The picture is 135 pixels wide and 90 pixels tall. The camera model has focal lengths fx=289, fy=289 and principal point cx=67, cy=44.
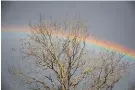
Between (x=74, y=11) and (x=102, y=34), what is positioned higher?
(x=74, y=11)

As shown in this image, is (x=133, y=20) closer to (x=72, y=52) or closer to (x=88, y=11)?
(x=88, y=11)

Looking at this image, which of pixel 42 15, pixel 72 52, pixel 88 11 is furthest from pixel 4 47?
pixel 88 11

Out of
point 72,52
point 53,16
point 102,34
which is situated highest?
point 53,16

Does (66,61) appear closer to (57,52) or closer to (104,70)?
(57,52)

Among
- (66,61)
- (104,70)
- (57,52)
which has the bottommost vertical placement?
(104,70)

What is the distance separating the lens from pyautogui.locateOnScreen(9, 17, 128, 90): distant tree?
156 inches

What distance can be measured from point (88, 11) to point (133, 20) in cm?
65

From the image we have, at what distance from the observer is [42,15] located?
157 inches

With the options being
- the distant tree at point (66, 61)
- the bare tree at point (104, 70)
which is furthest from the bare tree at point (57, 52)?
the bare tree at point (104, 70)

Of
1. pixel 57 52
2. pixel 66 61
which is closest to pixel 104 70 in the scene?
pixel 66 61

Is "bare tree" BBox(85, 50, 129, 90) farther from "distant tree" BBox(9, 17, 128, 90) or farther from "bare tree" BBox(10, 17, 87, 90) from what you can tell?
"bare tree" BBox(10, 17, 87, 90)

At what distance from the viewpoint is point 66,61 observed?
13.0 ft

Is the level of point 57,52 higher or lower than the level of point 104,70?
higher

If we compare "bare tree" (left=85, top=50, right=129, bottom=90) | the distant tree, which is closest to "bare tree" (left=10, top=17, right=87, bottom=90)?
the distant tree
